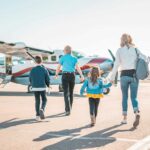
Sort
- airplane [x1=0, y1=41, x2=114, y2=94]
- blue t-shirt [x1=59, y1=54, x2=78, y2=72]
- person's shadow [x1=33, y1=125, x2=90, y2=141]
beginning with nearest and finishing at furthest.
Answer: person's shadow [x1=33, y1=125, x2=90, y2=141] → blue t-shirt [x1=59, y1=54, x2=78, y2=72] → airplane [x1=0, y1=41, x2=114, y2=94]

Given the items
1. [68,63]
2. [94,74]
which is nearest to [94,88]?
[94,74]

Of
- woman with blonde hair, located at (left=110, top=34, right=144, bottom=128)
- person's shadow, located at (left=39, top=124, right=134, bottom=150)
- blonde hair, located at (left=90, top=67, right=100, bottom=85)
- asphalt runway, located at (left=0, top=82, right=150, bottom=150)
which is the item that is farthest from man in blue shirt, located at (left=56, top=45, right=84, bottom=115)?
person's shadow, located at (left=39, top=124, right=134, bottom=150)

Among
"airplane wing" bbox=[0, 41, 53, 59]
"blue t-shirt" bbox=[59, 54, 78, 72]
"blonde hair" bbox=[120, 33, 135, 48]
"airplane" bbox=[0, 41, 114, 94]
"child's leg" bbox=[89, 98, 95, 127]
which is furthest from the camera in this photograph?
"airplane wing" bbox=[0, 41, 53, 59]

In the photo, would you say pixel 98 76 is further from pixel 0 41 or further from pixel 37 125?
pixel 0 41

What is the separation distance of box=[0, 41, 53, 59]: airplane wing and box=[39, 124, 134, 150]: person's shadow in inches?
570

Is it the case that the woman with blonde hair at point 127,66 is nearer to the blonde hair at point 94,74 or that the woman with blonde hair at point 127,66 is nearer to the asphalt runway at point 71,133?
the blonde hair at point 94,74

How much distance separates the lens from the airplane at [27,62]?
20.3 meters

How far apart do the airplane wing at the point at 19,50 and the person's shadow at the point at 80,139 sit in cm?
1448

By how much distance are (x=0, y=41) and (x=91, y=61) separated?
518cm

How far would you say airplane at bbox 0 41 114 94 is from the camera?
20.3 m

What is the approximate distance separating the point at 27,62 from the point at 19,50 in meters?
0.93

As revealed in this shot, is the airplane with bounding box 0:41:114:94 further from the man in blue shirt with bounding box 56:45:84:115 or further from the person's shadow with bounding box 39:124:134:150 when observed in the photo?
the person's shadow with bounding box 39:124:134:150

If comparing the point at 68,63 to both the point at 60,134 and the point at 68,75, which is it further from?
the point at 60,134

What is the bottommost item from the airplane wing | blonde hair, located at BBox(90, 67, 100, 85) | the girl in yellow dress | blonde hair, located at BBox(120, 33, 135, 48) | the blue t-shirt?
the girl in yellow dress
